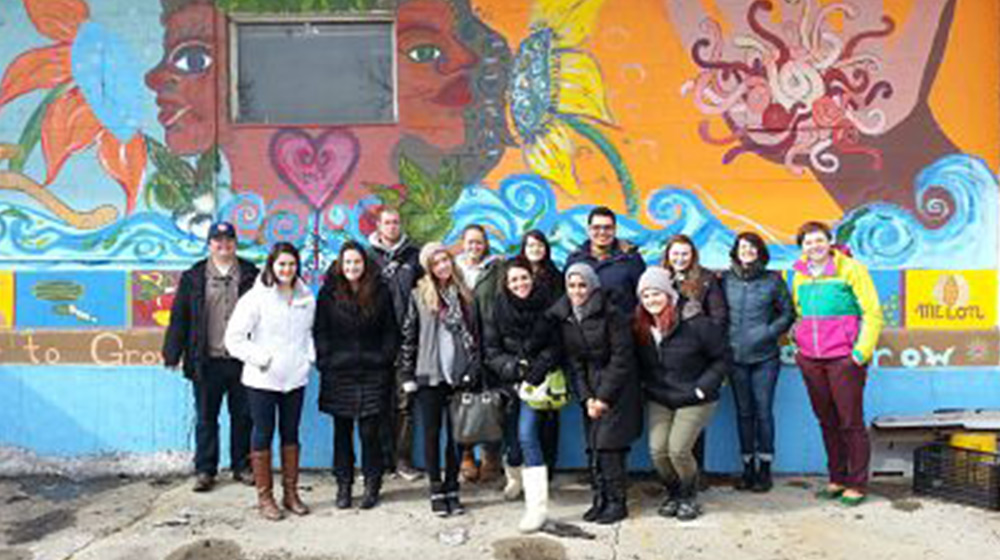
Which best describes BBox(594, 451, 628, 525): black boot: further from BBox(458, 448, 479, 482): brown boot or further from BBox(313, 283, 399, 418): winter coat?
BBox(313, 283, 399, 418): winter coat

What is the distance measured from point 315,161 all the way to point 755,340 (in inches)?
140

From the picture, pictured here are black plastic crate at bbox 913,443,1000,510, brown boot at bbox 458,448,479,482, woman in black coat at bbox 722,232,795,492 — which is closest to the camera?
black plastic crate at bbox 913,443,1000,510

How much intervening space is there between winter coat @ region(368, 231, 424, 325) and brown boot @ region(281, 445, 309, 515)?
1.12 metres

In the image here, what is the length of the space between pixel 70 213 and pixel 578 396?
4343 millimetres

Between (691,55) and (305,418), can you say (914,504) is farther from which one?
(305,418)

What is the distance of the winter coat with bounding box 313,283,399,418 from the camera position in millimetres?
5656

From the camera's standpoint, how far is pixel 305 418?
22.5 feet

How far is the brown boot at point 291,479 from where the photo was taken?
227 inches

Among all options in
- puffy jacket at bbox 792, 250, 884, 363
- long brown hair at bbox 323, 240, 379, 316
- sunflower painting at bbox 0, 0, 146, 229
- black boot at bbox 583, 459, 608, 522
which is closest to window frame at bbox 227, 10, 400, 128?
sunflower painting at bbox 0, 0, 146, 229

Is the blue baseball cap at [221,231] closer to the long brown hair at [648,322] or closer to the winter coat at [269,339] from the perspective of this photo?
the winter coat at [269,339]

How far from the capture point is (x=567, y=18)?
683 cm

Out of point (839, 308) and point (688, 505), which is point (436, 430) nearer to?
point (688, 505)

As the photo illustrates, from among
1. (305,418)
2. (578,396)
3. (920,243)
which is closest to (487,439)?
(578,396)

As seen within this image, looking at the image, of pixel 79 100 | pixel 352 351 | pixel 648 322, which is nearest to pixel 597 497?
pixel 648 322
